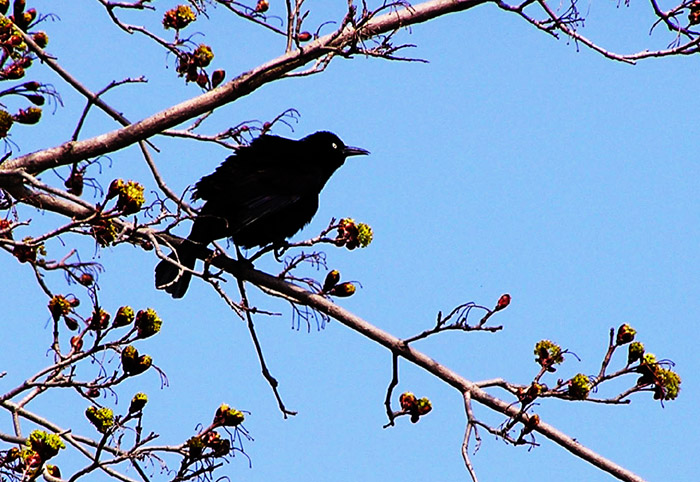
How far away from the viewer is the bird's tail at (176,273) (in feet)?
16.7

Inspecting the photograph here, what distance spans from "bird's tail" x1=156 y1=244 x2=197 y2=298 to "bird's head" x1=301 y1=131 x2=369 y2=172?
62.1 inches

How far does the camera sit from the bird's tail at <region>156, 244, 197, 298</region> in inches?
201

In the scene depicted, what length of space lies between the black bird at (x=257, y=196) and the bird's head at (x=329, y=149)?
4.7 inches

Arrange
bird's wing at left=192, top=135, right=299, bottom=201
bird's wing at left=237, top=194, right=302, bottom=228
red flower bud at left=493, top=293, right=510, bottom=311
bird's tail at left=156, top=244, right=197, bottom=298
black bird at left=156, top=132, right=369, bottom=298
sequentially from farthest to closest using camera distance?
bird's wing at left=192, top=135, right=299, bottom=201, bird's wing at left=237, top=194, right=302, bottom=228, black bird at left=156, top=132, right=369, bottom=298, bird's tail at left=156, top=244, right=197, bottom=298, red flower bud at left=493, top=293, right=510, bottom=311

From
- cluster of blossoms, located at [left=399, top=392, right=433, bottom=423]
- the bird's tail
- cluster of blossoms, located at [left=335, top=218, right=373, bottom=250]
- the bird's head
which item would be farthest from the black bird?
cluster of blossoms, located at [left=399, top=392, right=433, bottom=423]

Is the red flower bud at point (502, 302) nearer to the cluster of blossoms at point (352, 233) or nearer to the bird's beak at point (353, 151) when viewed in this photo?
the cluster of blossoms at point (352, 233)

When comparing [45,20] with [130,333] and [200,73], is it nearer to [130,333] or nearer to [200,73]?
[200,73]

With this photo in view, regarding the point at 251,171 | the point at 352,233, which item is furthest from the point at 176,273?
the point at 352,233

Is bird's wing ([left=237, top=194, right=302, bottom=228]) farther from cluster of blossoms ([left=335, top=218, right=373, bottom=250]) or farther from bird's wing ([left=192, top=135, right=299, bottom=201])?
cluster of blossoms ([left=335, top=218, right=373, bottom=250])

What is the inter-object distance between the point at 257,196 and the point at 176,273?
2.35 ft

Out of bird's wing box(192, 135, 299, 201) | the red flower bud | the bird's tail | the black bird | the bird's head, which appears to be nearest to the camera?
the red flower bud

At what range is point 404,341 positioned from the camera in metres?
4.30

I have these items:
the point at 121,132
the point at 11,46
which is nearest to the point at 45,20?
the point at 11,46

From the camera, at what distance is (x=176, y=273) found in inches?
216
